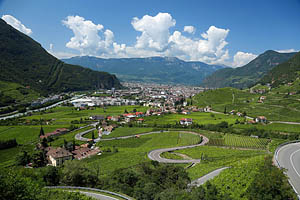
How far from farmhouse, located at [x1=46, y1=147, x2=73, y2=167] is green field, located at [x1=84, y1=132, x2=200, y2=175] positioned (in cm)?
437

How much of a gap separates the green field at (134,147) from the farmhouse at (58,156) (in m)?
4.37

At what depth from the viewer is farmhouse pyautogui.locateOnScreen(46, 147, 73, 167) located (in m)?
39.2

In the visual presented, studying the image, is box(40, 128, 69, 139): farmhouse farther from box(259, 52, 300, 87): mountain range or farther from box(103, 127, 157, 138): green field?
box(259, 52, 300, 87): mountain range

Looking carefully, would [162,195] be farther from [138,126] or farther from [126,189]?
[138,126]

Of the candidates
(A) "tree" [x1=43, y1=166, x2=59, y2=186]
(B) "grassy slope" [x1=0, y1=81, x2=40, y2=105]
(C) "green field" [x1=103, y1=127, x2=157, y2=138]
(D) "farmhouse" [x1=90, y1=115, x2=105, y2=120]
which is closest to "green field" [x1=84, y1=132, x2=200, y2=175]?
(C) "green field" [x1=103, y1=127, x2=157, y2=138]

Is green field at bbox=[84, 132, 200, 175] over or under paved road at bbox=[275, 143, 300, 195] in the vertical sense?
under

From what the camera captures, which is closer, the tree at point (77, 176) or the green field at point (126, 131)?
the tree at point (77, 176)

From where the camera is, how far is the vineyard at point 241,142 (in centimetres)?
4734

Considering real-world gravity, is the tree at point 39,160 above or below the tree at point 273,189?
below

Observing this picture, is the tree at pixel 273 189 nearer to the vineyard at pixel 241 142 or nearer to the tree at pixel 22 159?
the vineyard at pixel 241 142

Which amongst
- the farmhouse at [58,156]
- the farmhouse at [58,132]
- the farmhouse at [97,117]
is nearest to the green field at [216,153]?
the farmhouse at [58,156]

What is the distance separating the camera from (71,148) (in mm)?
45062

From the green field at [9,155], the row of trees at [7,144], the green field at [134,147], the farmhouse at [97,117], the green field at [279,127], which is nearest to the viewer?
the green field at [134,147]

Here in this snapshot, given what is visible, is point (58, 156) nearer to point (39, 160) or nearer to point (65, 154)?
point (65, 154)
